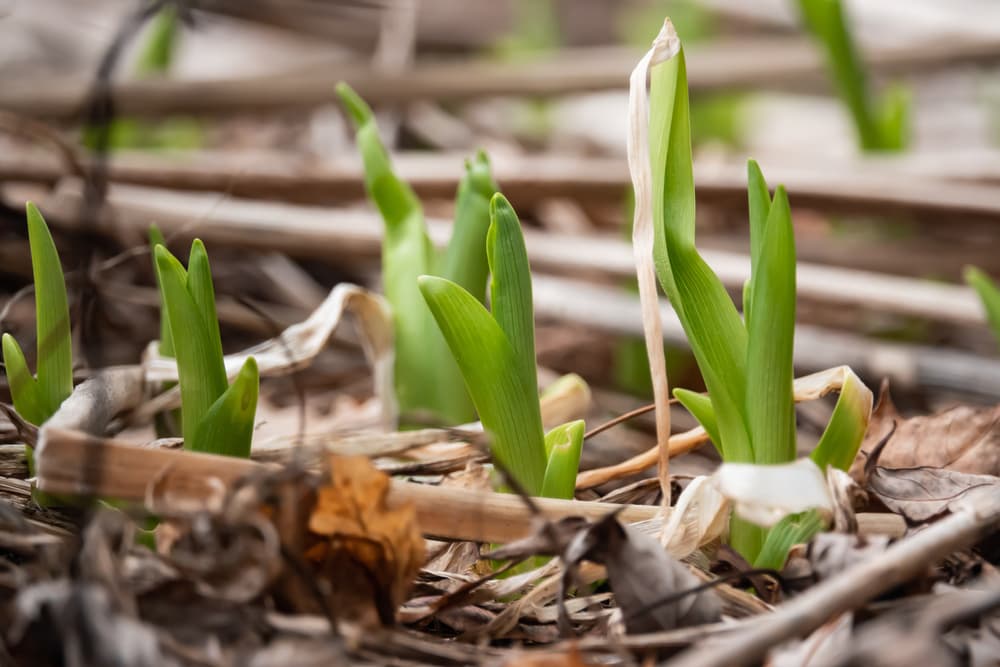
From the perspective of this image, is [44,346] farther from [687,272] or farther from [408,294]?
[687,272]

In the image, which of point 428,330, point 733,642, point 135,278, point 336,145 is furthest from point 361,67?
point 733,642

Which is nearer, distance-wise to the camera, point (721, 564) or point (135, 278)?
point (721, 564)

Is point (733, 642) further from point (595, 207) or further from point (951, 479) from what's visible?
point (595, 207)

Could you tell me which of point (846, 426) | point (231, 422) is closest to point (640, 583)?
point (846, 426)

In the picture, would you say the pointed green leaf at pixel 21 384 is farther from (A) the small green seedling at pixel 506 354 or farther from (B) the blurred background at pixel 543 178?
(A) the small green seedling at pixel 506 354

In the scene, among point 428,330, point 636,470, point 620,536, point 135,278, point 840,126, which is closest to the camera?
point 620,536

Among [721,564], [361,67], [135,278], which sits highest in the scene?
[361,67]

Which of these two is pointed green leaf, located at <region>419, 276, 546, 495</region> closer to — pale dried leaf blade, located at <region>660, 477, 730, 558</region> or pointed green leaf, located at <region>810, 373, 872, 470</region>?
pale dried leaf blade, located at <region>660, 477, 730, 558</region>

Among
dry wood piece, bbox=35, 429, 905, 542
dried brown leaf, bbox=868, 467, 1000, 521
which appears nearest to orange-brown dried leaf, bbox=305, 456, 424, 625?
dry wood piece, bbox=35, 429, 905, 542
